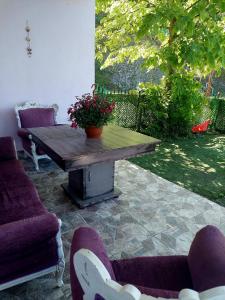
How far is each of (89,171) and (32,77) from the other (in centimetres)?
232

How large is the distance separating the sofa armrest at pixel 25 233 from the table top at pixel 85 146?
773 millimetres

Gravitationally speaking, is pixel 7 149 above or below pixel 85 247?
below

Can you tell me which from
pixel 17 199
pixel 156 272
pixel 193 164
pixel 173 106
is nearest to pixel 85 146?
pixel 17 199

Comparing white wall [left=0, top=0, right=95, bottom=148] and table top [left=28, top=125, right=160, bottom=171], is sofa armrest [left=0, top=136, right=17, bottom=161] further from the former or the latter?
white wall [left=0, top=0, right=95, bottom=148]

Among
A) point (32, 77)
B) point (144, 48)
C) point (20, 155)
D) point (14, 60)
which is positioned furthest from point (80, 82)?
point (144, 48)

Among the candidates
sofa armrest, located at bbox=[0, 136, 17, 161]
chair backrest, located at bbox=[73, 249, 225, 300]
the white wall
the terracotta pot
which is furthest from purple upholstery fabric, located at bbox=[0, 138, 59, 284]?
the white wall

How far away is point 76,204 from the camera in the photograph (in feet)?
9.16

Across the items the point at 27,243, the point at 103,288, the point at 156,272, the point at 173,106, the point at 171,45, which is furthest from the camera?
the point at 173,106

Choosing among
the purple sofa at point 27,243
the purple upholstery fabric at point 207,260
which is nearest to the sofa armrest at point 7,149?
the purple sofa at point 27,243

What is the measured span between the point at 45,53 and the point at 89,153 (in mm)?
2637

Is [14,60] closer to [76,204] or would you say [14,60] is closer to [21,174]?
[21,174]

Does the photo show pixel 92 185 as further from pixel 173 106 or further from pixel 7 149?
pixel 173 106

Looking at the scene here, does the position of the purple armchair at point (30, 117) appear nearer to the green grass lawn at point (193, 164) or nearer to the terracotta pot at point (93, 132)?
the terracotta pot at point (93, 132)

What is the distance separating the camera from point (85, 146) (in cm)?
245
